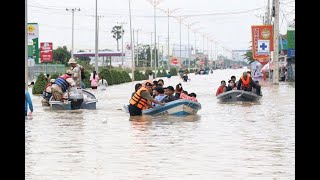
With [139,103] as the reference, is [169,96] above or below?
above

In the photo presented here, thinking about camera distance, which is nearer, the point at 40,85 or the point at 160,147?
the point at 160,147

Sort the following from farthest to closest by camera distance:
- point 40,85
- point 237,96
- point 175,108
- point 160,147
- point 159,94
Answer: point 40,85 < point 237,96 < point 159,94 < point 175,108 < point 160,147

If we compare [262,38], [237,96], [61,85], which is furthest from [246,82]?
[262,38]

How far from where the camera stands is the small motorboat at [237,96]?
1345 inches

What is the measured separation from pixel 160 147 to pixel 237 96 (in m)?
Result: 18.9

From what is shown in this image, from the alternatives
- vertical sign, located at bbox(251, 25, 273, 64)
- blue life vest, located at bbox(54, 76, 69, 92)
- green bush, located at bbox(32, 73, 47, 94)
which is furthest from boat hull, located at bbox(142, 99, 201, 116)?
vertical sign, located at bbox(251, 25, 273, 64)

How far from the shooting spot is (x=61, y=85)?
28.8 metres

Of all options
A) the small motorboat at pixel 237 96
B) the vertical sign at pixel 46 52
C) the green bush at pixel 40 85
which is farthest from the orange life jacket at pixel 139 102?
the vertical sign at pixel 46 52

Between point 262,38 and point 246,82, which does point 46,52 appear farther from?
point 246,82

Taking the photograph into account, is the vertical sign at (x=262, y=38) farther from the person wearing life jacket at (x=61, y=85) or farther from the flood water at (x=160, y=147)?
the person wearing life jacket at (x=61, y=85)
